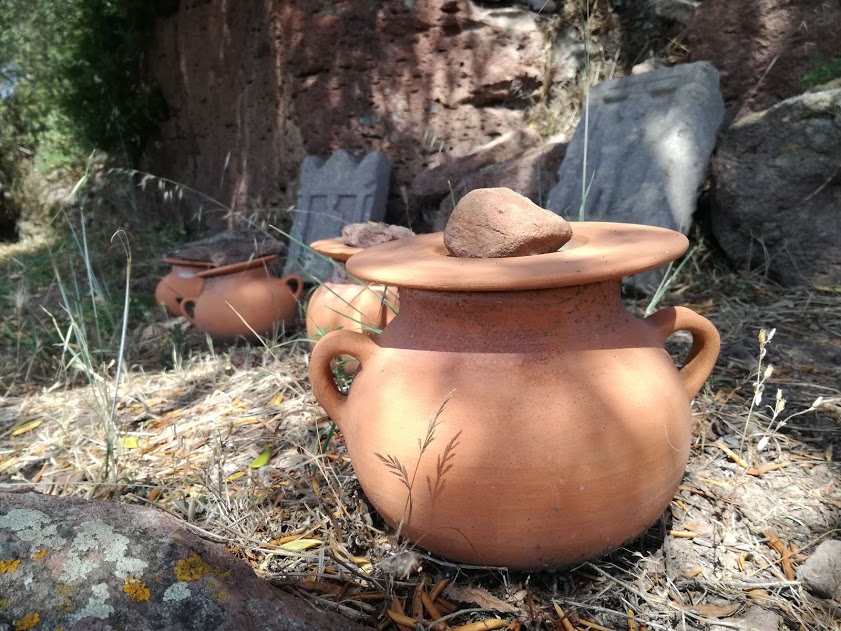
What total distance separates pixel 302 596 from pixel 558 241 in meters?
0.99

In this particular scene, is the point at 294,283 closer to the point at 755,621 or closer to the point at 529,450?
the point at 529,450

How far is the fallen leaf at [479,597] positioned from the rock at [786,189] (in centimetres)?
252

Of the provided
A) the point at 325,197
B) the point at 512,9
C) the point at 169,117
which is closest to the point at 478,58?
the point at 512,9

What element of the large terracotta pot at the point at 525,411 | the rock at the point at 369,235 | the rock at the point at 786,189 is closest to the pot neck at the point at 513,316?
the large terracotta pot at the point at 525,411

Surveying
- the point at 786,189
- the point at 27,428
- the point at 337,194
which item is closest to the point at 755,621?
the point at 786,189

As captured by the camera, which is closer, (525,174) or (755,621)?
(755,621)

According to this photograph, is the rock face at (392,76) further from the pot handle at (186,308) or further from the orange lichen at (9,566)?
Result: the orange lichen at (9,566)

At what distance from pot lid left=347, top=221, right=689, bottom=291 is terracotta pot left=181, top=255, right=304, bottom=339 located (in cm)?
189

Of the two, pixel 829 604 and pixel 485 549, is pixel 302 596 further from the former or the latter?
pixel 829 604

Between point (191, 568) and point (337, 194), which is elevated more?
point (191, 568)

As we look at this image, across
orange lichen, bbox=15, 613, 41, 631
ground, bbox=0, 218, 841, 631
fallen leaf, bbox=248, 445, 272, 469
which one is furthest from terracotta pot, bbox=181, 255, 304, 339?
orange lichen, bbox=15, 613, 41, 631

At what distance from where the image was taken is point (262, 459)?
2008mm

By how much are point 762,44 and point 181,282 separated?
3.55m

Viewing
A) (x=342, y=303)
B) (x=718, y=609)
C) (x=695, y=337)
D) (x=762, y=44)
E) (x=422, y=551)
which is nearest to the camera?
(x=718, y=609)
